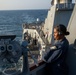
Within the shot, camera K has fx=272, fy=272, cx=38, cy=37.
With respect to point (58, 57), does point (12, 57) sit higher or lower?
higher

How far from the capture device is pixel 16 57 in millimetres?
3539

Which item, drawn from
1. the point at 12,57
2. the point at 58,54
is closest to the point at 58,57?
the point at 58,54

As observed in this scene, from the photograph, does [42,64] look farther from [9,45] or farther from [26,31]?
[26,31]

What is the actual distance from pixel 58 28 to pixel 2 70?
1.24 meters

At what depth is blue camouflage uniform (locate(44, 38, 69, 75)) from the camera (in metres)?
4.43

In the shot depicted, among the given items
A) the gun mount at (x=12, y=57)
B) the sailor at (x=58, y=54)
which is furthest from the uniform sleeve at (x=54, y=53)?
the gun mount at (x=12, y=57)

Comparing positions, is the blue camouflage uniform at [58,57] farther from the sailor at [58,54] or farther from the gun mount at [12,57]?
the gun mount at [12,57]

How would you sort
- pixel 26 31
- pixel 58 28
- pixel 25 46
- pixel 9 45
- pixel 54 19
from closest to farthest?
pixel 9 45
pixel 25 46
pixel 58 28
pixel 54 19
pixel 26 31

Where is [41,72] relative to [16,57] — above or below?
below

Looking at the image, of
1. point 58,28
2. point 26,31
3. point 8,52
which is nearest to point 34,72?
point 58,28

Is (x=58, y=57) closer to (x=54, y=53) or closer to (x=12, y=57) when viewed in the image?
(x=54, y=53)

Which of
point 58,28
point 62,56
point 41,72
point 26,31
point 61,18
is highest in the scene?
point 58,28

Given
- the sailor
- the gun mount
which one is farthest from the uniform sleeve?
the gun mount

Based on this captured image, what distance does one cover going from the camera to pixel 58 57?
14.5 feet
